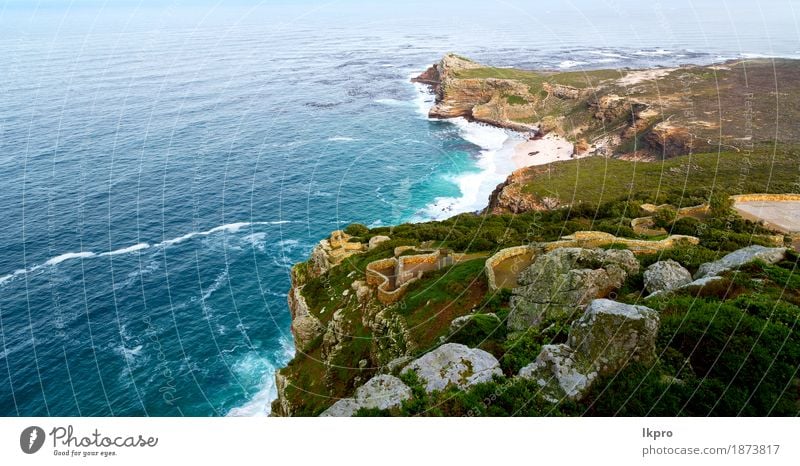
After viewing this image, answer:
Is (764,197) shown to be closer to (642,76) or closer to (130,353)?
(130,353)

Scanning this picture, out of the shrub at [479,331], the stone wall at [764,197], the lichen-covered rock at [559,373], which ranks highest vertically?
the lichen-covered rock at [559,373]

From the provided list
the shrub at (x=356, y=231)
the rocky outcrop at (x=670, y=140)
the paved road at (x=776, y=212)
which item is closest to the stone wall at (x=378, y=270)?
the shrub at (x=356, y=231)

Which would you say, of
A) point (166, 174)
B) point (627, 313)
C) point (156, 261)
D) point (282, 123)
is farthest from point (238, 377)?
point (282, 123)

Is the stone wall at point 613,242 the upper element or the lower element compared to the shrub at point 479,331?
lower

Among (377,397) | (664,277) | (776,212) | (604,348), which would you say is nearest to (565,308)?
(664,277)

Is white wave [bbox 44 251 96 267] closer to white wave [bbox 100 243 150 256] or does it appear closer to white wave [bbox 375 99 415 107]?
white wave [bbox 100 243 150 256]

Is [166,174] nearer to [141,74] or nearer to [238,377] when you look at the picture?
[238,377]

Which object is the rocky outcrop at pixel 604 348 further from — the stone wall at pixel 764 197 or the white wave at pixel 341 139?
the white wave at pixel 341 139
